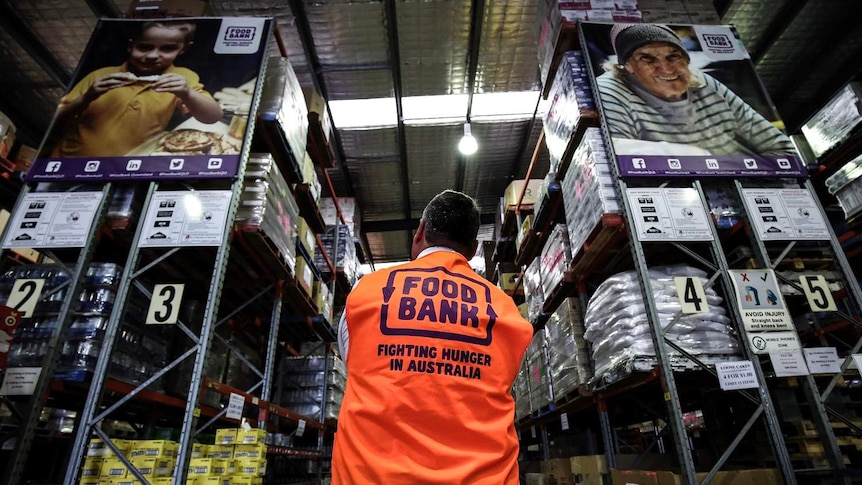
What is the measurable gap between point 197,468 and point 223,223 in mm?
2132

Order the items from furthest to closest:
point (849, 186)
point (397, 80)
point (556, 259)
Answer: point (397, 80) < point (556, 259) < point (849, 186)

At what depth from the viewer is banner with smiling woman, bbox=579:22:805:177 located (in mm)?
4148

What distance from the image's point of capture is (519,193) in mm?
8797

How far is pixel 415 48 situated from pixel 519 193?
3353 millimetres

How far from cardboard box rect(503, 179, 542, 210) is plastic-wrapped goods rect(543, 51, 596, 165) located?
8.33ft

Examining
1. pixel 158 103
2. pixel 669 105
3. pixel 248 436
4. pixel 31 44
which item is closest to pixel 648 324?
pixel 669 105

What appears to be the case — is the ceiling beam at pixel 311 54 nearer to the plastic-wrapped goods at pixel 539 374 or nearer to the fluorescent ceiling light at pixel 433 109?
the fluorescent ceiling light at pixel 433 109

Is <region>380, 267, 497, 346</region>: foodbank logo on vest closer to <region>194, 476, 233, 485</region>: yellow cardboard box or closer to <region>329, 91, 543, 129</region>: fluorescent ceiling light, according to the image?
<region>194, 476, 233, 485</region>: yellow cardboard box

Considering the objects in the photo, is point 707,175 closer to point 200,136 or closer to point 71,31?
point 200,136

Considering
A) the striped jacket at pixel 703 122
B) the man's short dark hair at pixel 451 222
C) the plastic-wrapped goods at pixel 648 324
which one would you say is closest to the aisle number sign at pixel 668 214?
the plastic-wrapped goods at pixel 648 324

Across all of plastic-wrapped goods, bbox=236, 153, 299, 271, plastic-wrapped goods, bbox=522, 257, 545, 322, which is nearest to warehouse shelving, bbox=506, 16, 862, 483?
plastic-wrapped goods, bbox=522, 257, 545, 322

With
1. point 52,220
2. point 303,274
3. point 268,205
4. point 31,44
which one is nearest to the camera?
point 52,220

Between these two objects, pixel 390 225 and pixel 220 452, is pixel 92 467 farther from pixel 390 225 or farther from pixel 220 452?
pixel 390 225

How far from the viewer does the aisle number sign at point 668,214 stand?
378cm
